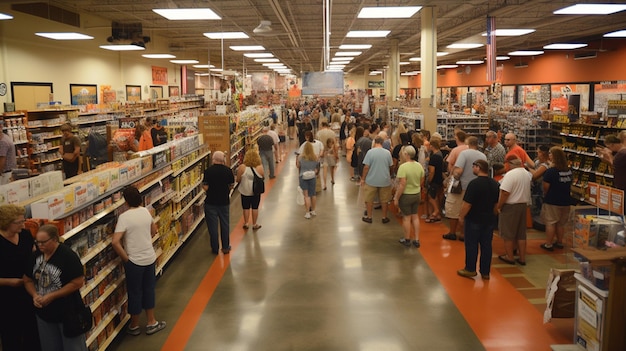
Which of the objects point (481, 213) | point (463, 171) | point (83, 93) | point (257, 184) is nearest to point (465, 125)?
point (463, 171)

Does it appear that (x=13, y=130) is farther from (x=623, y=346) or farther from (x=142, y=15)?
(x=623, y=346)

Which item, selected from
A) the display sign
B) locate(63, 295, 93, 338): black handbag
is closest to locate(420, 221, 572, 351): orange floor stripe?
locate(63, 295, 93, 338): black handbag

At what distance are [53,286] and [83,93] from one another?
51.0 feet

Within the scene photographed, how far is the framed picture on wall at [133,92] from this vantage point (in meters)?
21.8

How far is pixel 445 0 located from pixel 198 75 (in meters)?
27.8

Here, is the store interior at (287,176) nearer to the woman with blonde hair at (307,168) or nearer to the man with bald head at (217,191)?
the man with bald head at (217,191)

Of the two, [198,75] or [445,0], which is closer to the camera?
[445,0]

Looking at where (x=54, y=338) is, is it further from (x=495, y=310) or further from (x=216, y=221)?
(x=495, y=310)

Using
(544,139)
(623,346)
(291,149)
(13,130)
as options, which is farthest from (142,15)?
(623,346)

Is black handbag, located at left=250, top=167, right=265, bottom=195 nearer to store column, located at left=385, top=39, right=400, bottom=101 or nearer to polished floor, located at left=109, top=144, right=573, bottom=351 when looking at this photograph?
polished floor, located at left=109, top=144, right=573, bottom=351

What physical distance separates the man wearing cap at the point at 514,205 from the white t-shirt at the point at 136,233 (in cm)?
466

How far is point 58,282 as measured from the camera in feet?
12.7

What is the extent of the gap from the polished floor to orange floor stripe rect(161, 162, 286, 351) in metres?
0.01

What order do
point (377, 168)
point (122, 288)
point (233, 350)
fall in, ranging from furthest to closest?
point (377, 168), point (122, 288), point (233, 350)
